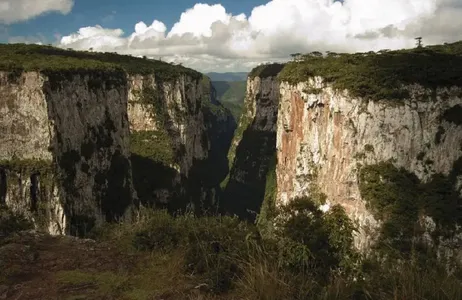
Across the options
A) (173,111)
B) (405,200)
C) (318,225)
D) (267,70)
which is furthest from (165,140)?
(405,200)

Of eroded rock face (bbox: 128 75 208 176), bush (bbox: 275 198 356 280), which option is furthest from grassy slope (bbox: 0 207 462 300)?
eroded rock face (bbox: 128 75 208 176)

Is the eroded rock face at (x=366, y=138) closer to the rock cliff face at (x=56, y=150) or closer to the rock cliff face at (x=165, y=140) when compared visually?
the rock cliff face at (x=56, y=150)

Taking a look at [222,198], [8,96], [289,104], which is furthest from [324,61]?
[222,198]

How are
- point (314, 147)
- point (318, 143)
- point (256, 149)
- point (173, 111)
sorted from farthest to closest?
point (256, 149), point (173, 111), point (314, 147), point (318, 143)

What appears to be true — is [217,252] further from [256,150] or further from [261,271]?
[256,150]

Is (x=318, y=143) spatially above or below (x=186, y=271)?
below

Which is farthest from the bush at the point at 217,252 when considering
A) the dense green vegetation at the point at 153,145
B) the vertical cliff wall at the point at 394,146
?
the dense green vegetation at the point at 153,145
